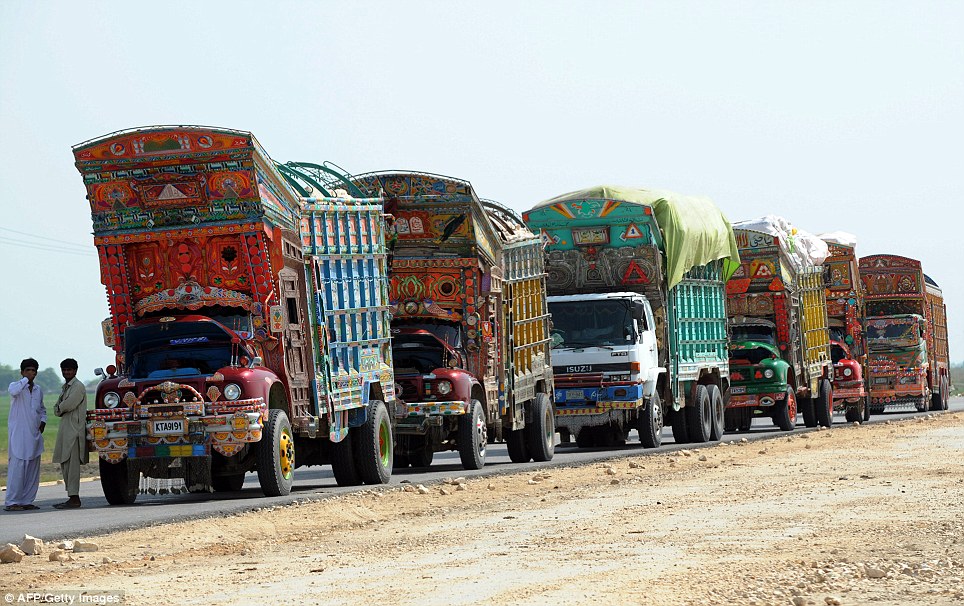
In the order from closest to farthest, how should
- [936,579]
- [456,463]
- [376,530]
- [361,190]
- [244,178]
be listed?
[936,579] → [376,530] → [244,178] → [361,190] → [456,463]

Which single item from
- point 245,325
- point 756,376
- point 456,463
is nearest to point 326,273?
point 245,325

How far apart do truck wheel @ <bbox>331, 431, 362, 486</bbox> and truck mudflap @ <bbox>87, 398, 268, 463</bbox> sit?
2.84m

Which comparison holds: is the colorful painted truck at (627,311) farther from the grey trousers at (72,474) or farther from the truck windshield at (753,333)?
the grey trousers at (72,474)

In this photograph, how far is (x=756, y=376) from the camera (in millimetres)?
33250

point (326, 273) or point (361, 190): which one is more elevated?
point (361, 190)

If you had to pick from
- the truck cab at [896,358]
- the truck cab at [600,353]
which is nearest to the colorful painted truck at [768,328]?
the truck cab at [600,353]

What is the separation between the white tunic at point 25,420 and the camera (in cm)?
1800

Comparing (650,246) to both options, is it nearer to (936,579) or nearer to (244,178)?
(244,178)

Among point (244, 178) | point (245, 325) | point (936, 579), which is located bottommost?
point (936, 579)

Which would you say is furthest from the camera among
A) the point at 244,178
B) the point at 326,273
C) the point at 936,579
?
the point at 326,273

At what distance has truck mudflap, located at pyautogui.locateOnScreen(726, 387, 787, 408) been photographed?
3322 cm

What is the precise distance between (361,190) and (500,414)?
3.93m

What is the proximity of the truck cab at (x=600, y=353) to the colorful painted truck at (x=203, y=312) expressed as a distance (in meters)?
7.88

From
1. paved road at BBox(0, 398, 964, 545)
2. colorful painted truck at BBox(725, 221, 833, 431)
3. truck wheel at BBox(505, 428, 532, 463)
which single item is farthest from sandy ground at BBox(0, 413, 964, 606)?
colorful painted truck at BBox(725, 221, 833, 431)
